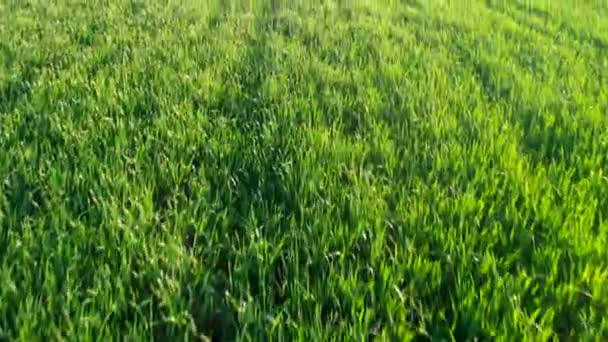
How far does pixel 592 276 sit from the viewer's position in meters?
1.98

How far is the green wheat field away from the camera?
1791 mm

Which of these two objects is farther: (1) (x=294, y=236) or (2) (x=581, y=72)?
(2) (x=581, y=72)

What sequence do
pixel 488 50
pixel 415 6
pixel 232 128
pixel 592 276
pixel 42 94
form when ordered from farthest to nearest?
pixel 415 6, pixel 488 50, pixel 42 94, pixel 232 128, pixel 592 276

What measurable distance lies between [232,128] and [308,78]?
1087mm

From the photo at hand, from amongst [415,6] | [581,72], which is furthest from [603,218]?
[415,6]

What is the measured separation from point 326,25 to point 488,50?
1.48 m

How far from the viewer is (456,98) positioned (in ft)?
12.5

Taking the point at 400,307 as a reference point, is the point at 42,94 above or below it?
above

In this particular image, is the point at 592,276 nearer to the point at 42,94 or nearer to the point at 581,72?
the point at 42,94

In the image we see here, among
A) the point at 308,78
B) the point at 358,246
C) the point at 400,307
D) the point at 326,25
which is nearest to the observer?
the point at 400,307

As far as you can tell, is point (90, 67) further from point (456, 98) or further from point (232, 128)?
point (456, 98)

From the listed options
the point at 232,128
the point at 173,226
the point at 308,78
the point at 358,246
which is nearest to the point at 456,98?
the point at 308,78

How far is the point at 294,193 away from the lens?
250 cm

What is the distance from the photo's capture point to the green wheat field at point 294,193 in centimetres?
179
